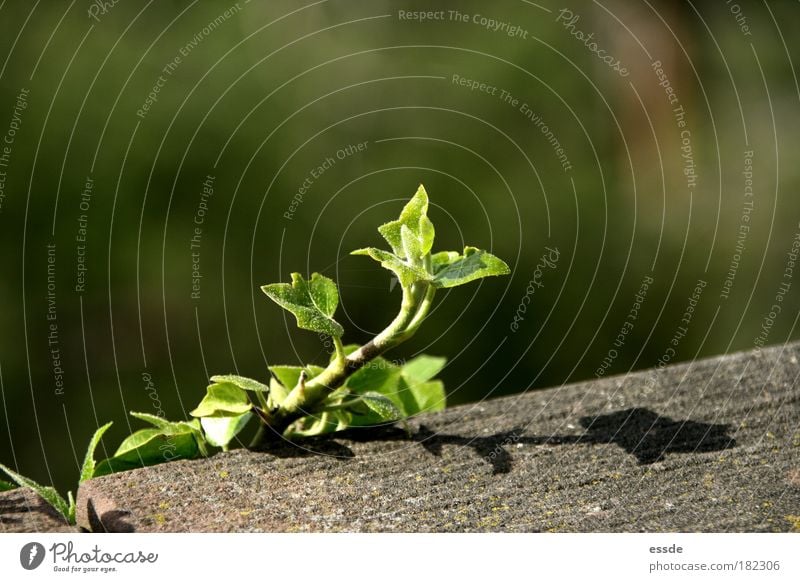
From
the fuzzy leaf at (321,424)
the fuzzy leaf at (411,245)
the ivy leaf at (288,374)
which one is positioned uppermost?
the fuzzy leaf at (411,245)

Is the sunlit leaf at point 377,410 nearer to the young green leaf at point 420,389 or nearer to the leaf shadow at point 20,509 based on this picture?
the young green leaf at point 420,389

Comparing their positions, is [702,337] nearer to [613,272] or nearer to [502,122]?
[613,272]

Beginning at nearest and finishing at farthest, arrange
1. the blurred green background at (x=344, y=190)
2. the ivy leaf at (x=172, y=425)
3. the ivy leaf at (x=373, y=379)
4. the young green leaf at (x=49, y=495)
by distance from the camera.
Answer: the young green leaf at (x=49, y=495) → the ivy leaf at (x=172, y=425) → the ivy leaf at (x=373, y=379) → the blurred green background at (x=344, y=190)

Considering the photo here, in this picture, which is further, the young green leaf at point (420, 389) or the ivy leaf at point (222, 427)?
the young green leaf at point (420, 389)

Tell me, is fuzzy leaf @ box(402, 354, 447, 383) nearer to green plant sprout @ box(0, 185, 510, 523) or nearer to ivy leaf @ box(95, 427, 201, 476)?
green plant sprout @ box(0, 185, 510, 523)

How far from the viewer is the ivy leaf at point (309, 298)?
0.78 m

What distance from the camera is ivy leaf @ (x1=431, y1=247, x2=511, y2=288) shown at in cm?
74

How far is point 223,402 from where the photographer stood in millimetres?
824

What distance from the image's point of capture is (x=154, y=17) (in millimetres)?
2131

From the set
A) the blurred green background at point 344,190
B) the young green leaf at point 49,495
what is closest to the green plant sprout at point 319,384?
the young green leaf at point 49,495

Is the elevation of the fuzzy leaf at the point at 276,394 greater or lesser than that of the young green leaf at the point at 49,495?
greater
